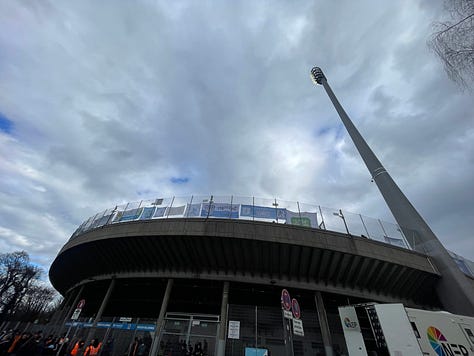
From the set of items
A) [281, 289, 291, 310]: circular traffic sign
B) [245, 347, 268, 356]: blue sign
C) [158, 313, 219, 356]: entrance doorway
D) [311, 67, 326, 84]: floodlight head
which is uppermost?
[311, 67, 326, 84]: floodlight head

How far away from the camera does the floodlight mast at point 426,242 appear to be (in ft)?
51.4

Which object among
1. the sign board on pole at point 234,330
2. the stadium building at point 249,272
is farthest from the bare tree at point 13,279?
the sign board on pole at point 234,330

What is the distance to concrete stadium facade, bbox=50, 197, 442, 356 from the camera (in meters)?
13.5

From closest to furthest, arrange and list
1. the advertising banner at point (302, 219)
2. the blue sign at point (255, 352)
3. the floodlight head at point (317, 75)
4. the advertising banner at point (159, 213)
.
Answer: the blue sign at point (255, 352), the advertising banner at point (302, 219), the advertising banner at point (159, 213), the floodlight head at point (317, 75)

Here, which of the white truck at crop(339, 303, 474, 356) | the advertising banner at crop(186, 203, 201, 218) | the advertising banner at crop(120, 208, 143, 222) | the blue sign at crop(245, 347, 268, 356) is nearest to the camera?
the white truck at crop(339, 303, 474, 356)

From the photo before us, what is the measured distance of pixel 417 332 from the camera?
7.91 m

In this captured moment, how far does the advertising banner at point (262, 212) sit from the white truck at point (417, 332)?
26.3 ft

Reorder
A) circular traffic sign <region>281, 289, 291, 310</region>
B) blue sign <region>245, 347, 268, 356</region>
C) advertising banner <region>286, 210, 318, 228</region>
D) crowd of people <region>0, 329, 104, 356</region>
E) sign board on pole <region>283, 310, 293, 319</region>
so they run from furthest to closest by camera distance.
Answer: advertising banner <region>286, 210, 318, 228</region>, crowd of people <region>0, 329, 104, 356</region>, blue sign <region>245, 347, 268, 356</region>, circular traffic sign <region>281, 289, 291, 310</region>, sign board on pole <region>283, 310, 293, 319</region>

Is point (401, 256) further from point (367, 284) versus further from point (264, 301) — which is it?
point (264, 301)

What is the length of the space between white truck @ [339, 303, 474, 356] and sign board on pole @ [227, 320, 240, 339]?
6.40 meters

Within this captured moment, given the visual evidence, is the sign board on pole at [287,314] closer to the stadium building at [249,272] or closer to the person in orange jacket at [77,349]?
the stadium building at [249,272]

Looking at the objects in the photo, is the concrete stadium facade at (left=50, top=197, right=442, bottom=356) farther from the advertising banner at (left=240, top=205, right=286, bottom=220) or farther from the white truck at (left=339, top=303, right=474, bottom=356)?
the white truck at (left=339, top=303, right=474, bottom=356)

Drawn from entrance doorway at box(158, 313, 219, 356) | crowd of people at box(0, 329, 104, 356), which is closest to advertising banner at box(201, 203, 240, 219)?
entrance doorway at box(158, 313, 219, 356)

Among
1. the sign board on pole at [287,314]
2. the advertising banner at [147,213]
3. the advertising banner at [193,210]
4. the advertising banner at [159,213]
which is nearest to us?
the sign board on pole at [287,314]
